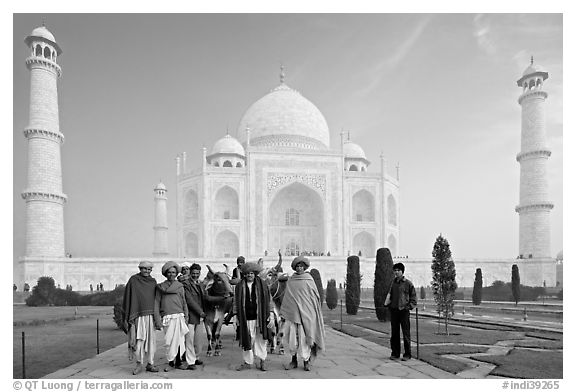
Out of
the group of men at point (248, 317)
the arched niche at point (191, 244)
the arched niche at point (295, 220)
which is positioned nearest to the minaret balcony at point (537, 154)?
the arched niche at point (295, 220)

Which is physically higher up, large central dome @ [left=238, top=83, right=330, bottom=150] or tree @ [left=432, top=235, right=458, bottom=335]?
large central dome @ [left=238, top=83, right=330, bottom=150]

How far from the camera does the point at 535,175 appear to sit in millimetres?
23812

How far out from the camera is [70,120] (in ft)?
42.8

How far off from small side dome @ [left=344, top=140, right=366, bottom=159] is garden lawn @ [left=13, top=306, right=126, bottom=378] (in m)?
24.6

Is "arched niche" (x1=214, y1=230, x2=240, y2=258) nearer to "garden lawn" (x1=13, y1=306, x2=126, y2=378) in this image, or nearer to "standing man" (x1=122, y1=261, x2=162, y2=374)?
"garden lawn" (x1=13, y1=306, x2=126, y2=378)

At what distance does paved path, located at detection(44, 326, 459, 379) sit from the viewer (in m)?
4.53

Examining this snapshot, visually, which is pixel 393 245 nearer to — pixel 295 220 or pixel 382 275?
pixel 295 220

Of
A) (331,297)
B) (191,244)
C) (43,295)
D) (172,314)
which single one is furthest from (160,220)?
(172,314)

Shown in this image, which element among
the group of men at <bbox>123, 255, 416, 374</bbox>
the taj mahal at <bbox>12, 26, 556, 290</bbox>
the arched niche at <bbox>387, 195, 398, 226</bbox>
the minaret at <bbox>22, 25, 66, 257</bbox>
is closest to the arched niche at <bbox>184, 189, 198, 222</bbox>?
the taj mahal at <bbox>12, 26, 556, 290</bbox>

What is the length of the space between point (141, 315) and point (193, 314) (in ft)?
1.88
